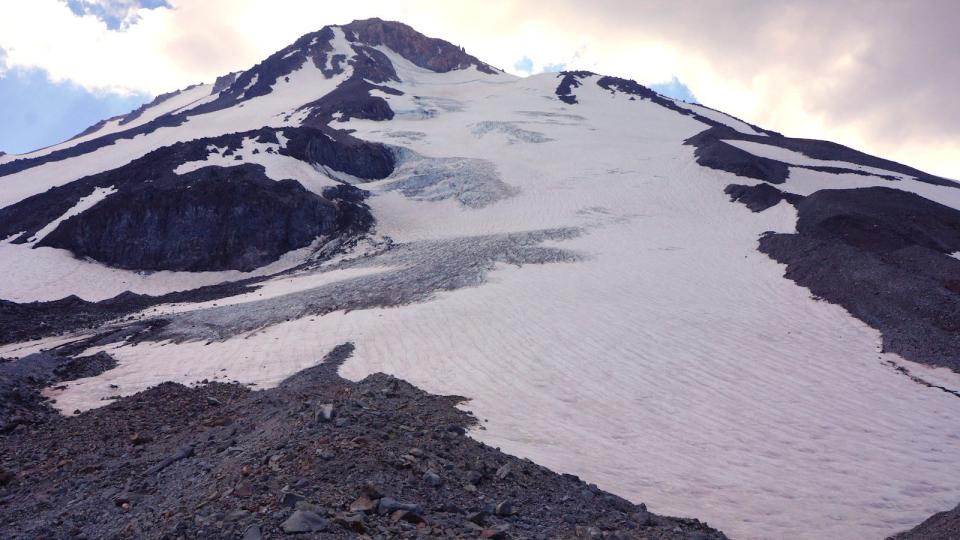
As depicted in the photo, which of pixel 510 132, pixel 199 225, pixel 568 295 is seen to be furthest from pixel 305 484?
pixel 510 132

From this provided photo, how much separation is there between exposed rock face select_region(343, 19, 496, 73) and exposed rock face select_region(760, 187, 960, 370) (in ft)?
306

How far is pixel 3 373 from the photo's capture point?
1423 cm

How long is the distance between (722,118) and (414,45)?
67.4 m

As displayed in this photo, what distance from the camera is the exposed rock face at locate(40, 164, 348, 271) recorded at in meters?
33.8

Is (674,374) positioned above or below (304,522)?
above

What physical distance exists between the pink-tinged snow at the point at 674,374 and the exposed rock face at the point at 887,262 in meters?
0.79

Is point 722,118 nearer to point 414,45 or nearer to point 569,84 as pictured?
point 569,84

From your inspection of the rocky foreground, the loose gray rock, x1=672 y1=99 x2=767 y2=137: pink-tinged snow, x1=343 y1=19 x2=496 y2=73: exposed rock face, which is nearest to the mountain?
the rocky foreground

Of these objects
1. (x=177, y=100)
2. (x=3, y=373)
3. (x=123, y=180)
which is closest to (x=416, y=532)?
(x=3, y=373)

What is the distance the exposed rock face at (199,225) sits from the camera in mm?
33750

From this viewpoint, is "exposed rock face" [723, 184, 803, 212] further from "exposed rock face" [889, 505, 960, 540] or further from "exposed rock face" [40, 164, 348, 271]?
"exposed rock face" [889, 505, 960, 540]

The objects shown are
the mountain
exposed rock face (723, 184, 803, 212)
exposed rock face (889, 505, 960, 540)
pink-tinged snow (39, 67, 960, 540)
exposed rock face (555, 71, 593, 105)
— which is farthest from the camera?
exposed rock face (555, 71, 593, 105)

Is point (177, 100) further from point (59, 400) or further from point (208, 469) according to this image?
point (208, 469)

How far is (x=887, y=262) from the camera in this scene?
20.7 metres
